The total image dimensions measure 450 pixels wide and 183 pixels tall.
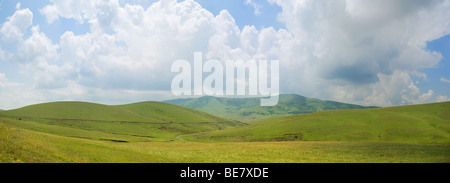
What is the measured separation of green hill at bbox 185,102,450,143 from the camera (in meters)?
89.3

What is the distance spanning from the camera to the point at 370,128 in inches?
4060

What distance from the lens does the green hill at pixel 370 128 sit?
89.3m
